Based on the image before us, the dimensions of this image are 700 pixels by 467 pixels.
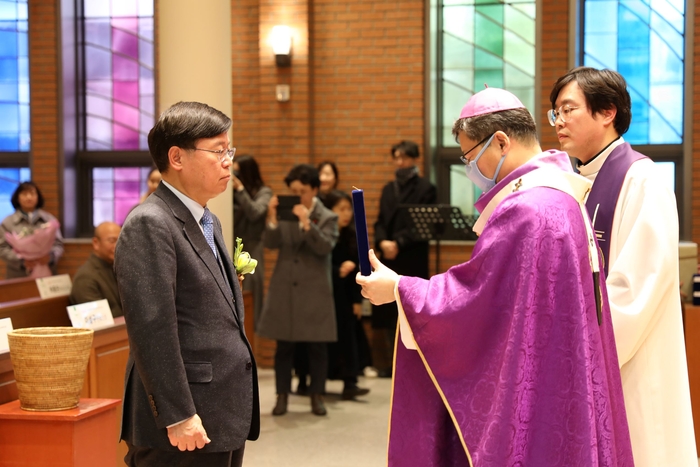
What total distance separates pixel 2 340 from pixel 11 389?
0.77ft

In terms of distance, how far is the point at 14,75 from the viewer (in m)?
9.21

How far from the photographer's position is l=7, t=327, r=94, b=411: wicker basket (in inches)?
116

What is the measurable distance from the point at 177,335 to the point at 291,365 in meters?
3.73

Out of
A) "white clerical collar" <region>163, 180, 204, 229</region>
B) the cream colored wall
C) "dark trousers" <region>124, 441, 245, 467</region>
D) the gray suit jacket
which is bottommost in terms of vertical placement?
"dark trousers" <region>124, 441, 245, 467</region>

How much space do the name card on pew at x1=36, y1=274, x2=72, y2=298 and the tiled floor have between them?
1.70 metres

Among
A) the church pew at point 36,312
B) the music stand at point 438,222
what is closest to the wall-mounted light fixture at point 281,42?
the music stand at point 438,222

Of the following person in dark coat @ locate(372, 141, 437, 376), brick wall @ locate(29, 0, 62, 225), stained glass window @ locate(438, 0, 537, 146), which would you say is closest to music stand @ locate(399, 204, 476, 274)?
person in dark coat @ locate(372, 141, 437, 376)

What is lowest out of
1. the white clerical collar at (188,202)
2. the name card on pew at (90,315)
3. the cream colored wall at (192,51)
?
the name card on pew at (90,315)

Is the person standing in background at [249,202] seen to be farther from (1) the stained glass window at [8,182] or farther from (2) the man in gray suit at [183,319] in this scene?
(2) the man in gray suit at [183,319]

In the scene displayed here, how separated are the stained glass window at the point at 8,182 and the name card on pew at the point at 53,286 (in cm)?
351

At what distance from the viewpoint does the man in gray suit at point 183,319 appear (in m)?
2.15

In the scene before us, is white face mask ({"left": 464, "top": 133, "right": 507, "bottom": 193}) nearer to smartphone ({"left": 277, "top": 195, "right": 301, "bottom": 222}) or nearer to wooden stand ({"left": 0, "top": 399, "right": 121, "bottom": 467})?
wooden stand ({"left": 0, "top": 399, "right": 121, "bottom": 467})

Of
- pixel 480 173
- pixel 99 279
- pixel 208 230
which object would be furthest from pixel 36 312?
pixel 480 173

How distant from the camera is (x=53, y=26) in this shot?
29.1 ft
